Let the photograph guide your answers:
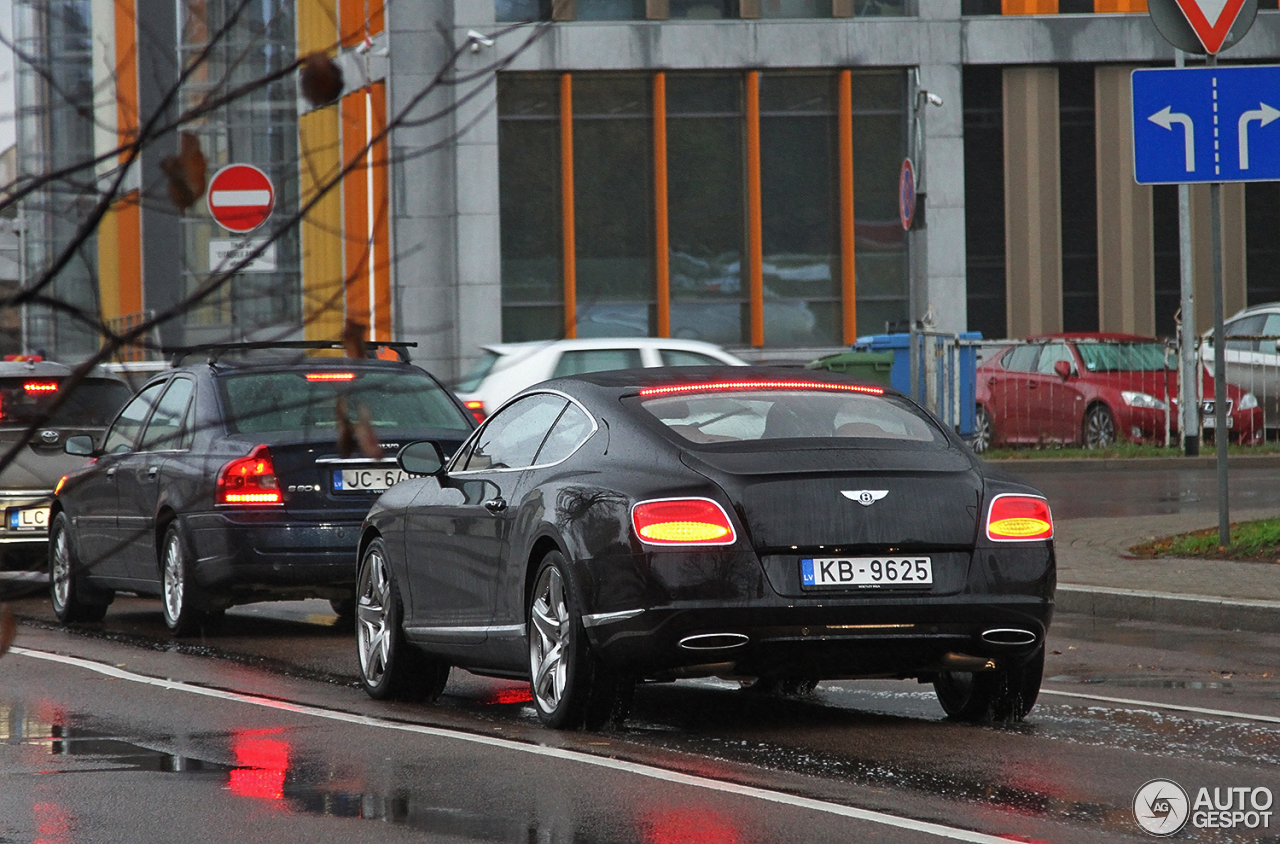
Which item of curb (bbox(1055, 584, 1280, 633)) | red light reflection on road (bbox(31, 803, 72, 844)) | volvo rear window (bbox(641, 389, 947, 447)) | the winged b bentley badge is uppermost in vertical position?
volvo rear window (bbox(641, 389, 947, 447))

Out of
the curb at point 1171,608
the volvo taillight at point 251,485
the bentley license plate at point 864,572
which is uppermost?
the volvo taillight at point 251,485

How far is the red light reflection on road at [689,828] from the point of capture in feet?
18.1

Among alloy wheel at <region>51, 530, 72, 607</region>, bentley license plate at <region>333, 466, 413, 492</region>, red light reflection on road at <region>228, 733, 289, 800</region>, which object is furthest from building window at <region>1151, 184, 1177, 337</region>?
red light reflection on road at <region>228, 733, 289, 800</region>

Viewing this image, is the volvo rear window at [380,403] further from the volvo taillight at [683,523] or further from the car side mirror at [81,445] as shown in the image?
the volvo taillight at [683,523]

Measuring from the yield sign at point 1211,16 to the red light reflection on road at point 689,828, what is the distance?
9260 millimetres

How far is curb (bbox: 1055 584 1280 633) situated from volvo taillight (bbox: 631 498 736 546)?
200 inches

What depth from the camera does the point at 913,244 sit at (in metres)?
23.3

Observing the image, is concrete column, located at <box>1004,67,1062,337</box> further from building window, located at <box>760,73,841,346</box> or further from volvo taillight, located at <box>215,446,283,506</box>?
volvo taillight, located at <box>215,446,283,506</box>

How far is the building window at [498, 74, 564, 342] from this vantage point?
3547 cm

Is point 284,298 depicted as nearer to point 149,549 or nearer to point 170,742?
point 170,742

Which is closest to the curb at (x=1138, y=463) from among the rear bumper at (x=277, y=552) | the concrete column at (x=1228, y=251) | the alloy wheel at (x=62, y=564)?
the concrete column at (x=1228, y=251)

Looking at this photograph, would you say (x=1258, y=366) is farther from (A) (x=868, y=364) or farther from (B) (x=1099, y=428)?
(A) (x=868, y=364)

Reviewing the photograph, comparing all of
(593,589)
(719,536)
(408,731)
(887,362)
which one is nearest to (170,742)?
(408,731)

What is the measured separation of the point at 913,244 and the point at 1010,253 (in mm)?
13200
